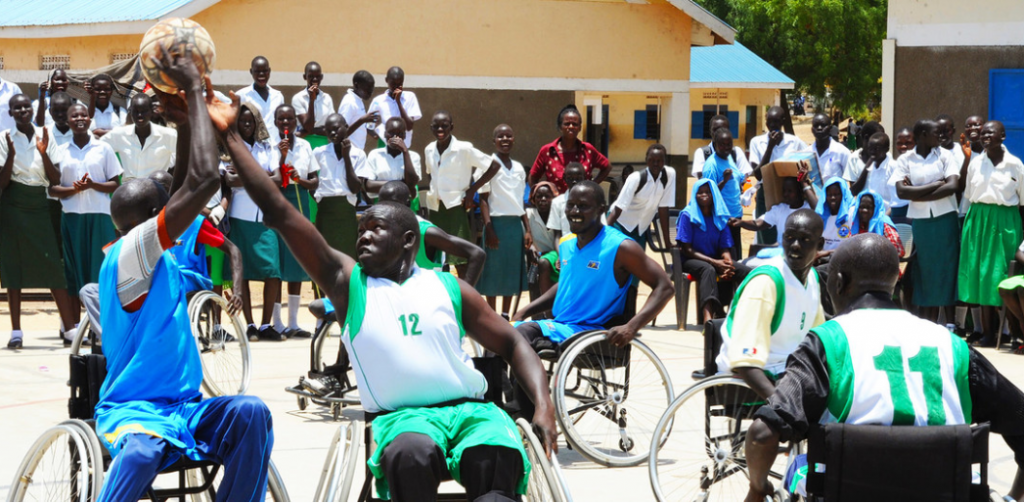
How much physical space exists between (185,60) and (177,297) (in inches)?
34.1

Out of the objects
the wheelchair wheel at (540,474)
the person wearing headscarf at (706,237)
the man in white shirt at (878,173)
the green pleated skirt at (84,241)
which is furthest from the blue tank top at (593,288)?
the man in white shirt at (878,173)

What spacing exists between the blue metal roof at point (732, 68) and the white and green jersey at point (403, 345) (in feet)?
86.3

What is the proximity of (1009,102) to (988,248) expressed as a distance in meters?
3.14

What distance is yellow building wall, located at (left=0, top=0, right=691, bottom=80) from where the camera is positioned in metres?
16.5

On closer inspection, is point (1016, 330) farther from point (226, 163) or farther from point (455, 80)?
point (455, 80)

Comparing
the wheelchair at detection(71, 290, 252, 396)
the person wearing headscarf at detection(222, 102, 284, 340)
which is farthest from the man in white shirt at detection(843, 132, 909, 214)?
the wheelchair at detection(71, 290, 252, 396)

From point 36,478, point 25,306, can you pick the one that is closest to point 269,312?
point 25,306

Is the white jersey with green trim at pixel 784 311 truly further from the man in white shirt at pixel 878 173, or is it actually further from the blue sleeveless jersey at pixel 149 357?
the man in white shirt at pixel 878 173

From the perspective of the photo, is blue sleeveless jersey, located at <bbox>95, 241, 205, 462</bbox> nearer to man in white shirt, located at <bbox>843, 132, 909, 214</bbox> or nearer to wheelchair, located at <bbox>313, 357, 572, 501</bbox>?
wheelchair, located at <bbox>313, 357, 572, 501</bbox>

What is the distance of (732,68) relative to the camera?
104 ft

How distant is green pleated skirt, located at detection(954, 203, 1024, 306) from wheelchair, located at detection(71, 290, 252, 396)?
6128 millimetres

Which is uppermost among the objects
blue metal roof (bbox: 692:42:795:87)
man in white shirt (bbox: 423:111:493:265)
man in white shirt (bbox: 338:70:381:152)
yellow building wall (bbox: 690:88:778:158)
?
blue metal roof (bbox: 692:42:795:87)

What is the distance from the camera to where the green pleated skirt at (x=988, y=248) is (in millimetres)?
10484

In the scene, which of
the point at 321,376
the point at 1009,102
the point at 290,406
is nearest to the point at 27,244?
the point at 290,406
